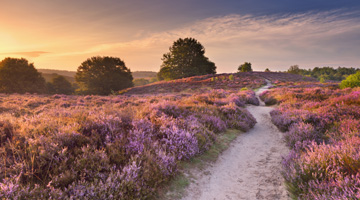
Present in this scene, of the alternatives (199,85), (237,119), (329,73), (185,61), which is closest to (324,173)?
(237,119)

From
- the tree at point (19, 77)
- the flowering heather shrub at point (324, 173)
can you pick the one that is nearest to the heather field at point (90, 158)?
the flowering heather shrub at point (324, 173)

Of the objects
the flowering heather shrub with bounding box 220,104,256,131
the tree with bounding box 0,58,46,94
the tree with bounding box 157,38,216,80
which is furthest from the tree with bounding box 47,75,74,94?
the flowering heather shrub with bounding box 220,104,256,131

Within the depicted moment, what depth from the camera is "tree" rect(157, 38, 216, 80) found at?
58906mm

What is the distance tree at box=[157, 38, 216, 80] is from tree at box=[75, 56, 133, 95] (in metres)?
17.4

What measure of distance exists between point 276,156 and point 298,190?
2.00m

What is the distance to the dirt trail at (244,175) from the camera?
3.38 meters

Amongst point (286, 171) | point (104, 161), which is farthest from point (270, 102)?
point (104, 161)

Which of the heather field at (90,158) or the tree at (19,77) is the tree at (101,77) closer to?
the tree at (19,77)

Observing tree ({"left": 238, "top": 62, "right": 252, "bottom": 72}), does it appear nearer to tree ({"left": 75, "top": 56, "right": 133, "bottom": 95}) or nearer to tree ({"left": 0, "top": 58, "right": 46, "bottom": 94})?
tree ({"left": 75, "top": 56, "right": 133, "bottom": 95})

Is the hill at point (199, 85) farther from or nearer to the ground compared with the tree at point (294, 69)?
nearer to the ground

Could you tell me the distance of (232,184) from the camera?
3717 millimetres

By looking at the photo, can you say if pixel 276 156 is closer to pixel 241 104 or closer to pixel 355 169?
pixel 355 169

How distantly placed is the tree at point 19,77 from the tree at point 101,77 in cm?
855

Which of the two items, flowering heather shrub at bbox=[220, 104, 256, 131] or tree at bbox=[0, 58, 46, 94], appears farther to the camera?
tree at bbox=[0, 58, 46, 94]
